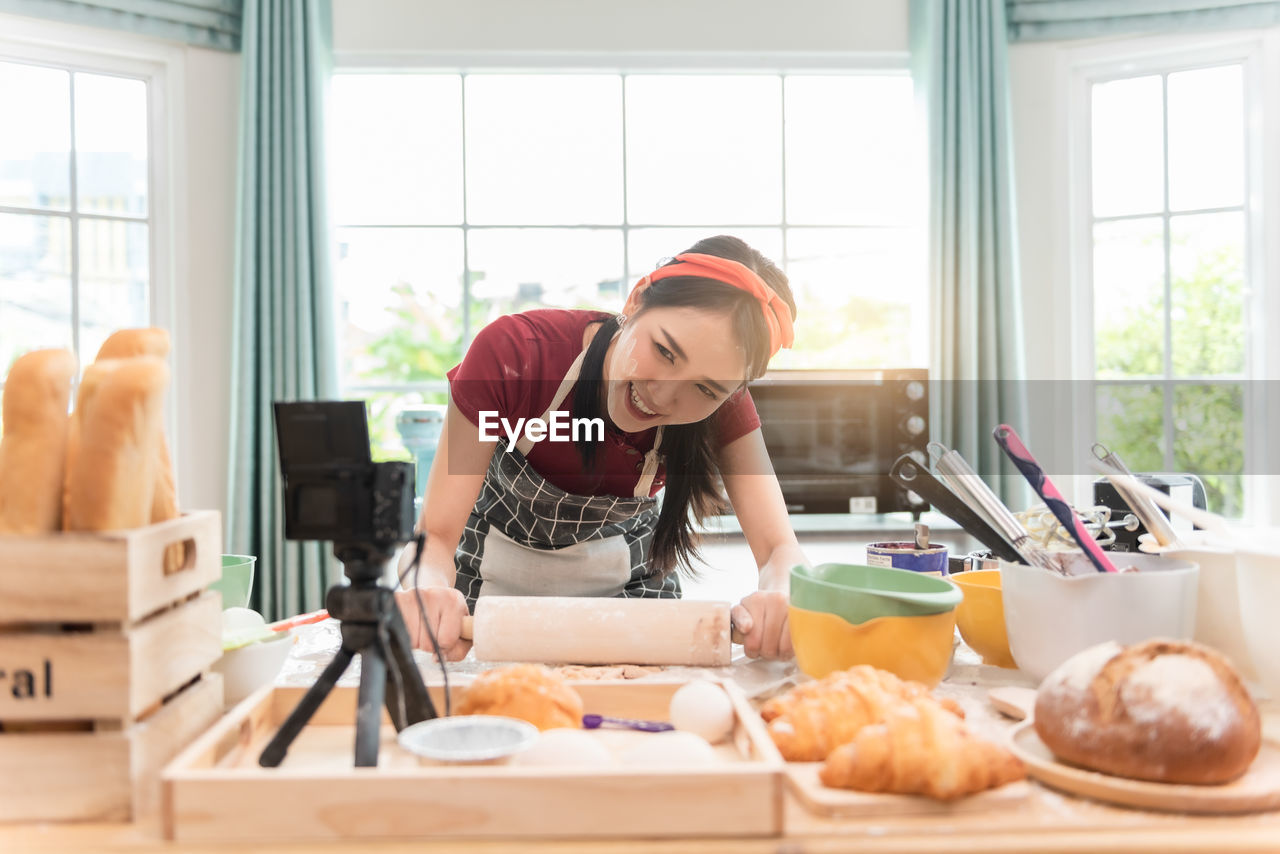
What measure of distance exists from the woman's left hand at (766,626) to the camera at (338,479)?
457mm

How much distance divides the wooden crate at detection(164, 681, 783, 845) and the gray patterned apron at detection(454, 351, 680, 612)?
36.9 inches

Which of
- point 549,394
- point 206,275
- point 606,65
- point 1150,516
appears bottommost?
point 1150,516

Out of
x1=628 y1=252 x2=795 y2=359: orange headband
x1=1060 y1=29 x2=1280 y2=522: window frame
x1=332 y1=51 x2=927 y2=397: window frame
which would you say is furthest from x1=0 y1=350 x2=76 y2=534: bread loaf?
x1=1060 y1=29 x2=1280 y2=522: window frame

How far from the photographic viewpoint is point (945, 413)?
109 inches

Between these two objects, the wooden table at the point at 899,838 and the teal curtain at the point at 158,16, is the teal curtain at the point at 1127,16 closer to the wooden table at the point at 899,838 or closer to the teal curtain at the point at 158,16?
the teal curtain at the point at 158,16

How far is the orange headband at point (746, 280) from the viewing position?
1199 millimetres

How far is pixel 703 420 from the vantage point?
1392mm

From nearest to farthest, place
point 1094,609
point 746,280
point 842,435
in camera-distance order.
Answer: point 1094,609 → point 746,280 → point 842,435

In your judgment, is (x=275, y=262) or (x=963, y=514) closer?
(x=963, y=514)

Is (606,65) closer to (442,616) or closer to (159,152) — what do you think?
(159,152)

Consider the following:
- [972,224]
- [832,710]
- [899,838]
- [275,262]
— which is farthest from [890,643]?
[275,262]

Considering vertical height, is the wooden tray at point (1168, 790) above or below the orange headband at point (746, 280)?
below

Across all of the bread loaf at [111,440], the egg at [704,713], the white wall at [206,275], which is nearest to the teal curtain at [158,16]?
the white wall at [206,275]

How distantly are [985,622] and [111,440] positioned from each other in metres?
0.81
